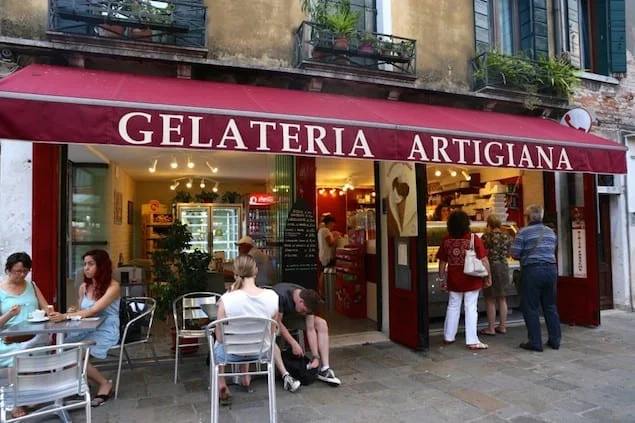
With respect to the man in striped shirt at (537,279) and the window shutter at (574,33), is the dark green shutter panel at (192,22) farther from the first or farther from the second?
the window shutter at (574,33)

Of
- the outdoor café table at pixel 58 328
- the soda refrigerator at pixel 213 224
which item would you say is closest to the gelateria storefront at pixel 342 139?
the outdoor café table at pixel 58 328

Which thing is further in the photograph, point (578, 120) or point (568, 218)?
point (568, 218)

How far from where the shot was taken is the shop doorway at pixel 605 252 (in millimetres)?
8492

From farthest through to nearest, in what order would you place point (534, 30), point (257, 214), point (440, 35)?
point (257, 214) → point (534, 30) → point (440, 35)

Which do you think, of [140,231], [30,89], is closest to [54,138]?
[30,89]

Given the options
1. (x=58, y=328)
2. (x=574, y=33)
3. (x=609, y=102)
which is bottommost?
(x=58, y=328)

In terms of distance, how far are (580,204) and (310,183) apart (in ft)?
15.5

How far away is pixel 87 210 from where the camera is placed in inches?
297

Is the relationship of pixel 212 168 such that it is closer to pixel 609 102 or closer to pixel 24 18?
pixel 24 18

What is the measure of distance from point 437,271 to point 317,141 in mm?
3753

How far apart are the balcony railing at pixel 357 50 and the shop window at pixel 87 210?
13.2 ft

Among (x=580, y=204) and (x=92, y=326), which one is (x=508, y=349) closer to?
(x=580, y=204)

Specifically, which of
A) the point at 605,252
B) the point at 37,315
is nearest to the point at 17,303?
the point at 37,315

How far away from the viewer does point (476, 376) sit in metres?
4.98
